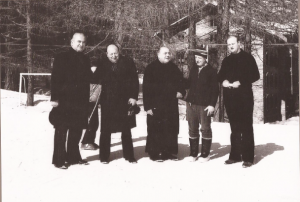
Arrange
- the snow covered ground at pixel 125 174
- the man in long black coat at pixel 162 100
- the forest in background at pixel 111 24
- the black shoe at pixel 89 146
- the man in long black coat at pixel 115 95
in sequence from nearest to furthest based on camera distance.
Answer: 1. the snow covered ground at pixel 125 174
2. the man in long black coat at pixel 115 95
3. the man in long black coat at pixel 162 100
4. the forest in background at pixel 111 24
5. the black shoe at pixel 89 146

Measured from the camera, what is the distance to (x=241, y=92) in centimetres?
318

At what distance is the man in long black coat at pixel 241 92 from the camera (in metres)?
3.18

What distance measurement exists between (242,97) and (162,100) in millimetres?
761

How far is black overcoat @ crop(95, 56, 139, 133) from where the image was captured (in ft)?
10.7

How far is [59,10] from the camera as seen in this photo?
4.03 metres

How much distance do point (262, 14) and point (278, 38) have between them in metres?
0.53

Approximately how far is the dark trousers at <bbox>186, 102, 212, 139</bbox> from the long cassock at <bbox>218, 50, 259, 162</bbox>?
0.23 m

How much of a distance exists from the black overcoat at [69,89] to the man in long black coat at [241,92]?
1.32m

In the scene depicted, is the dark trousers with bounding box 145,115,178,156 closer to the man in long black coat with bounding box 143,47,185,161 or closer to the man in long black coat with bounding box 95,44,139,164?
the man in long black coat with bounding box 143,47,185,161

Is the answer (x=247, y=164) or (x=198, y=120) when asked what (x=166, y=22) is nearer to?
(x=198, y=120)

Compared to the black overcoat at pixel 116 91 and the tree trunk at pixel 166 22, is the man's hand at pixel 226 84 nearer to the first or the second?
the black overcoat at pixel 116 91

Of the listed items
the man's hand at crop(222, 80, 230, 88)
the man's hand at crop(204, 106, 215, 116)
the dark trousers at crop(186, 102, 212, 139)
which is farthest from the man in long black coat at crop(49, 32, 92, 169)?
Answer: the man's hand at crop(222, 80, 230, 88)

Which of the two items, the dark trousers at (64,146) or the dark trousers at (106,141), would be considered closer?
the dark trousers at (64,146)

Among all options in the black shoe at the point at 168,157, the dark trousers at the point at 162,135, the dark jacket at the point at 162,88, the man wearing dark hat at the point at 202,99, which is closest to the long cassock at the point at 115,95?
the dark jacket at the point at 162,88
